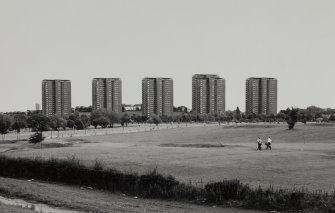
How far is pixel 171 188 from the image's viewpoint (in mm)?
31797

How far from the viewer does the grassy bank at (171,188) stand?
85.9 feet

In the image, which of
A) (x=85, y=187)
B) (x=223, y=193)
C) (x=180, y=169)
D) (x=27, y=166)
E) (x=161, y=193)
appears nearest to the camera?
(x=223, y=193)

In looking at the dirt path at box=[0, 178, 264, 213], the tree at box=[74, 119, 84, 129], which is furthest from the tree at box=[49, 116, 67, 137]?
the dirt path at box=[0, 178, 264, 213]

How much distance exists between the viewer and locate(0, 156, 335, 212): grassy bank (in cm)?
2617

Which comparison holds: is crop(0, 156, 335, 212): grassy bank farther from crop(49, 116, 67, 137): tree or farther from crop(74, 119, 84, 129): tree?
crop(74, 119, 84, 129): tree

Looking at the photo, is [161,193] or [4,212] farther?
[161,193]

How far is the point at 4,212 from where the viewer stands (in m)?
20.2

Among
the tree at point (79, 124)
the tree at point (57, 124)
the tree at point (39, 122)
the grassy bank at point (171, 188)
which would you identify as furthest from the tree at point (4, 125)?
the grassy bank at point (171, 188)

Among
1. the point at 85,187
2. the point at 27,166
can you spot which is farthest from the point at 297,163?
the point at 27,166

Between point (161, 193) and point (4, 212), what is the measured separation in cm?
1358

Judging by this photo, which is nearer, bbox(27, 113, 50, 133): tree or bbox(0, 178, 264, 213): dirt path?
bbox(0, 178, 264, 213): dirt path

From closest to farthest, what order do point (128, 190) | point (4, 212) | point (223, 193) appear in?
point (4, 212) < point (223, 193) < point (128, 190)

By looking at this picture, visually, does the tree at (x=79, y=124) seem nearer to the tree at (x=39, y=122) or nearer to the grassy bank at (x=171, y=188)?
the tree at (x=39, y=122)

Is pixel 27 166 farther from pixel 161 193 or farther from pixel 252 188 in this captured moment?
pixel 252 188
